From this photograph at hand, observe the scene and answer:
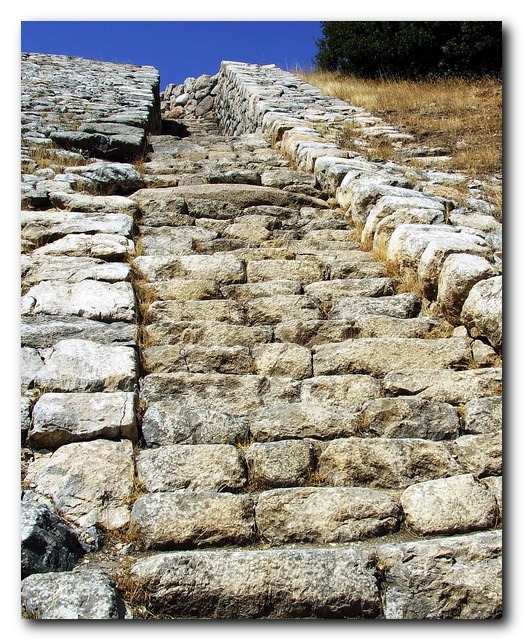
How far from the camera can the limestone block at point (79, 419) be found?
2.89 metres

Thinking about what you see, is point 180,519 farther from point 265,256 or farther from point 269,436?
point 265,256

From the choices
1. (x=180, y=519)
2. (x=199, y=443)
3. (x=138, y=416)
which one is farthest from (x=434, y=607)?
(x=138, y=416)

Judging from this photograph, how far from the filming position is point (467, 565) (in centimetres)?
237

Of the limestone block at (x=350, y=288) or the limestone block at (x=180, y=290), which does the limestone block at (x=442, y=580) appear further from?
the limestone block at (x=180, y=290)

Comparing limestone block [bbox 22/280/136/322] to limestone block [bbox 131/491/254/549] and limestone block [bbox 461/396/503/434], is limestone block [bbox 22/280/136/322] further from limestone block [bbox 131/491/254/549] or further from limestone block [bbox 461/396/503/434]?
limestone block [bbox 461/396/503/434]

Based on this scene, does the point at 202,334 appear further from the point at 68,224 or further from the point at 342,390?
the point at 68,224

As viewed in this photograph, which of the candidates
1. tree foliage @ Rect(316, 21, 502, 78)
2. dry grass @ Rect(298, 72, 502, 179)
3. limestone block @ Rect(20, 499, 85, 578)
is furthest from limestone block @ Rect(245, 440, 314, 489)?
tree foliage @ Rect(316, 21, 502, 78)

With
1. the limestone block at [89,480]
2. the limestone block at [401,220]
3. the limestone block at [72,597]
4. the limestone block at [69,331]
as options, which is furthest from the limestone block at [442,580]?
the limestone block at [401,220]

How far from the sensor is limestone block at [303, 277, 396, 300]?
427 centimetres

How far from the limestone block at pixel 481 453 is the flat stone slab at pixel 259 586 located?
78 centimetres

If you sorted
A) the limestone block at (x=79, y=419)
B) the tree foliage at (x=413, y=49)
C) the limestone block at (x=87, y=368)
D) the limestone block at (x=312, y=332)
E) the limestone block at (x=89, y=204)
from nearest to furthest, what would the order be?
the limestone block at (x=79, y=419), the limestone block at (x=87, y=368), the limestone block at (x=312, y=332), the limestone block at (x=89, y=204), the tree foliage at (x=413, y=49)

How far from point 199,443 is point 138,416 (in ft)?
0.95

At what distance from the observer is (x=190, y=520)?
257cm

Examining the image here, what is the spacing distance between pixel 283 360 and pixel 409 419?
2.42 feet
